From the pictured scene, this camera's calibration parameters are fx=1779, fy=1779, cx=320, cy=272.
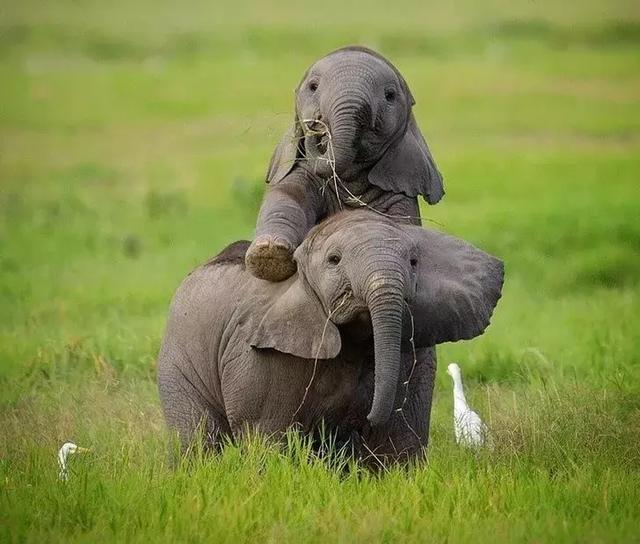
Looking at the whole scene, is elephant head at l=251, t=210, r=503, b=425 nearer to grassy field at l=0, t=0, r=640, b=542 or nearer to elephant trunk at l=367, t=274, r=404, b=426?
elephant trunk at l=367, t=274, r=404, b=426

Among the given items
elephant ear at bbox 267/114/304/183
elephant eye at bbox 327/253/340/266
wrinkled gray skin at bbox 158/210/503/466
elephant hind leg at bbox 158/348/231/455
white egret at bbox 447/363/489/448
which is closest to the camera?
wrinkled gray skin at bbox 158/210/503/466

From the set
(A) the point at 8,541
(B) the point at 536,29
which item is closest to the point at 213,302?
(A) the point at 8,541

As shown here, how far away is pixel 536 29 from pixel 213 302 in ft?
78.4

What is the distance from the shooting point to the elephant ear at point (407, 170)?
7277 mm

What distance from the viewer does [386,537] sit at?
20.4 feet

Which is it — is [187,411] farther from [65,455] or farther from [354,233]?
[354,233]

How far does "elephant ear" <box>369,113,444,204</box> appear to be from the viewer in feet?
23.9

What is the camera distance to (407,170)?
7324mm

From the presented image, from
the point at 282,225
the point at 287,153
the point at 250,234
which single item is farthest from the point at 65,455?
the point at 250,234

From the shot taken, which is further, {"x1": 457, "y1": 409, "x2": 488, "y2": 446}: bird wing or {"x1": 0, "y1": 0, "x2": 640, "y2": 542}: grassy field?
{"x1": 457, "y1": 409, "x2": 488, "y2": 446}: bird wing

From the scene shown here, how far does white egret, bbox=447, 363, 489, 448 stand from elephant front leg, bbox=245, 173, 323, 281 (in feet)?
4.24

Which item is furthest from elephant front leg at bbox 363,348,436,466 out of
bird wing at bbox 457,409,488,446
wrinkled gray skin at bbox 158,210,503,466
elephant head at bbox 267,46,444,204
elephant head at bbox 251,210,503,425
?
elephant head at bbox 267,46,444,204

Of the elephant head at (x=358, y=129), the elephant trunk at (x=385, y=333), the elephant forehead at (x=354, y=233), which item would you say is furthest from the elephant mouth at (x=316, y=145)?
the elephant trunk at (x=385, y=333)

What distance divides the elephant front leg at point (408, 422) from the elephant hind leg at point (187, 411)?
0.67 meters
